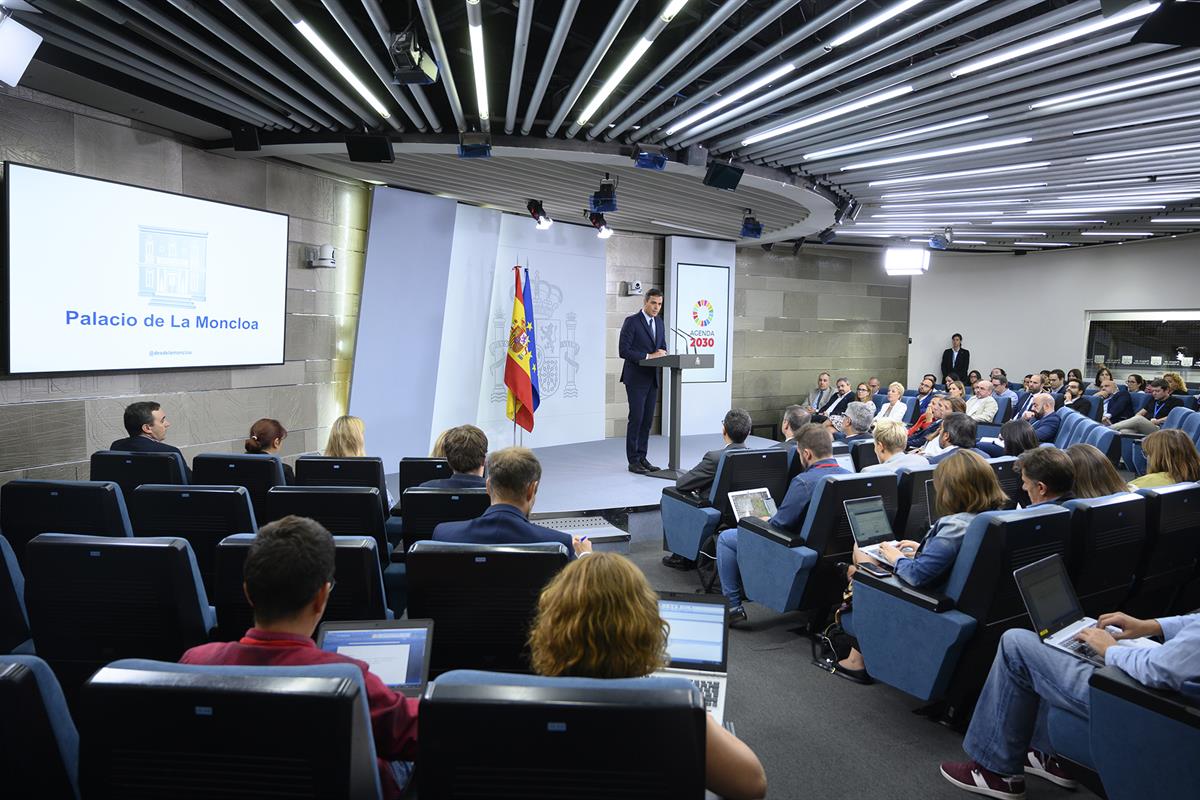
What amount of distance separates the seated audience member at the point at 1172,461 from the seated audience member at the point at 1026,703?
5.13 feet

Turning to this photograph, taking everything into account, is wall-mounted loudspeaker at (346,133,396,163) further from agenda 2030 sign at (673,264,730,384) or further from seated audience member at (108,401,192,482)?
agenda 2030 sign at (673,264,730,384)

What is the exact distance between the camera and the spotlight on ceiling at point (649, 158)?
5836mm

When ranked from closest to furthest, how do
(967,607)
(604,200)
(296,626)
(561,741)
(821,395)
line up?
1. (561,741)
2. (296,626)
3. (967,607)
4. (604,200)
5. (821,395)

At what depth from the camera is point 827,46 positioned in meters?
3.85

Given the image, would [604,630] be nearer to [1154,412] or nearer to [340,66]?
[340,66]

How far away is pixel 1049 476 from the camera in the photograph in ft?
10.6

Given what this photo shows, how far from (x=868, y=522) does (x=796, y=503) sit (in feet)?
1.23

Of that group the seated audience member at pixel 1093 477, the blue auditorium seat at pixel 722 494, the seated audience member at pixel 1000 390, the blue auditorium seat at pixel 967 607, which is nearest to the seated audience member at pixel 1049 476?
the seated audience member at pixel 1093 477

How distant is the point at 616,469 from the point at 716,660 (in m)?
6.06

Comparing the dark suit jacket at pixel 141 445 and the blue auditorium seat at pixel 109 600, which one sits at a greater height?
the dark suit jacket at pixel 141 445

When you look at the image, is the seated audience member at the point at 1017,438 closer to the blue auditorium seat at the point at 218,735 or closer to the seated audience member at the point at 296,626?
the seated audience member at the point at 296,626

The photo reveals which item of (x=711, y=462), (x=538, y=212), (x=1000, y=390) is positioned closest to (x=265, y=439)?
→ (x=711, y=462)

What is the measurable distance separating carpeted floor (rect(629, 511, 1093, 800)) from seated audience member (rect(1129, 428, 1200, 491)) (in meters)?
1.82

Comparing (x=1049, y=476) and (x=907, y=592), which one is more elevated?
(x=1049, y=476)
